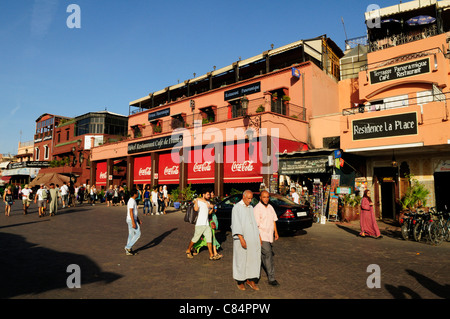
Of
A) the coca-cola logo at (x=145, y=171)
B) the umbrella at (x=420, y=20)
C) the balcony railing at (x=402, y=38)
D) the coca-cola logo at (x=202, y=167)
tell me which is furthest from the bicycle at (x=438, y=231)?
the coca-cola logo at (x=145, y=171)

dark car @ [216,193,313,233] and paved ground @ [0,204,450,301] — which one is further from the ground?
dark car @ [216,193,313,233]

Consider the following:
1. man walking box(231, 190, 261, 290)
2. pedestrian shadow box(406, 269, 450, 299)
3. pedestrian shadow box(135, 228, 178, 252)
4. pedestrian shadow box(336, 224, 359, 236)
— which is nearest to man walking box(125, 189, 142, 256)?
pedestrian shadow box(135, 228, 178, 252)

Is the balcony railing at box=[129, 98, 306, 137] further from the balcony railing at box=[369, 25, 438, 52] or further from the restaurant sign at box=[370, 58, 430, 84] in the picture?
the balcony railing at box=[369, 25, 438, 52]

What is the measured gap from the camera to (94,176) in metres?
35.4

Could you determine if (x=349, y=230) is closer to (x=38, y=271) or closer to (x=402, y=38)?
(x=38, y=271)

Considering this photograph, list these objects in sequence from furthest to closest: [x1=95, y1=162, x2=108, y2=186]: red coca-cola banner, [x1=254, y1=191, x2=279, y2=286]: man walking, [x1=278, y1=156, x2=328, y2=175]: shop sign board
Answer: [x1=95, y1=162, x2=108, y2=186]: red coca-cola banner → [x1=278, y1=156, x2=328, y2=175]: shop sign board → [x1=254, y1=191, x2=279, y2=286]: man walking

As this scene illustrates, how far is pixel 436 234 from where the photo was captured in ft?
30.2

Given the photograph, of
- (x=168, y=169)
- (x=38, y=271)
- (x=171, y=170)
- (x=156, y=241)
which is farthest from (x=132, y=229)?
(x=168, y=169)

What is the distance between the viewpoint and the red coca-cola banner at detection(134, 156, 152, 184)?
1085 inches

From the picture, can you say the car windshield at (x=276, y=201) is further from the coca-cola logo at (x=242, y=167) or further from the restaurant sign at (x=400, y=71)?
the restaurant sign at (x=400, y=71)

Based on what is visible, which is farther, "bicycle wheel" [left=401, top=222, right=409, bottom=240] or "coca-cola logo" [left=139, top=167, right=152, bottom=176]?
"coca-cola logo" [left=139, top=167, right=152, bottom=176]

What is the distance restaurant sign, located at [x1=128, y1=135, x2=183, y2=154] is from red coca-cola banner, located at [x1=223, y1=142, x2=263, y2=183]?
559cm

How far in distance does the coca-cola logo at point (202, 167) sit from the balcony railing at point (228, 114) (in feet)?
10.2

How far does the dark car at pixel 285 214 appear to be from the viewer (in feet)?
31.0
